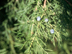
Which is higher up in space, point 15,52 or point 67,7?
point 67,7

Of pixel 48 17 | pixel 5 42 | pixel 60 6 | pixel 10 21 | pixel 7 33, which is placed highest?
pixel 60 6

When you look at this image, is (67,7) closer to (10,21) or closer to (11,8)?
(11,8)

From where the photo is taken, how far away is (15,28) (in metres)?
2.14

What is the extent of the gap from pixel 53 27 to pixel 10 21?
3.68ft

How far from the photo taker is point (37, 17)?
126 cm

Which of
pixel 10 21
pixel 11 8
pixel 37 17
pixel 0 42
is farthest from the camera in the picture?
pixel 0 42

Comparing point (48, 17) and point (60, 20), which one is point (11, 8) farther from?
point (60, 20)

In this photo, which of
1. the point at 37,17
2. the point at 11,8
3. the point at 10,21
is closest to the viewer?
the point at 37,17

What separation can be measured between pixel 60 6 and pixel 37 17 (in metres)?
0.33

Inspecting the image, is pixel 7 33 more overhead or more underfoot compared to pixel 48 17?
more underfoot

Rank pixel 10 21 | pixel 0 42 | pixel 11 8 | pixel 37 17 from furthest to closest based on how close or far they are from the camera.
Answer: pixel 0 42
pixel 10 21
pixel 11 8
pixel 37 17

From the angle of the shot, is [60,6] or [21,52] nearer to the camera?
[60,6]

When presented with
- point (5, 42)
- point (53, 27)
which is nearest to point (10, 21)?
point (5, 42)

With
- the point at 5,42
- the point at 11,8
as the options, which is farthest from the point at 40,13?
the point at 5,42
